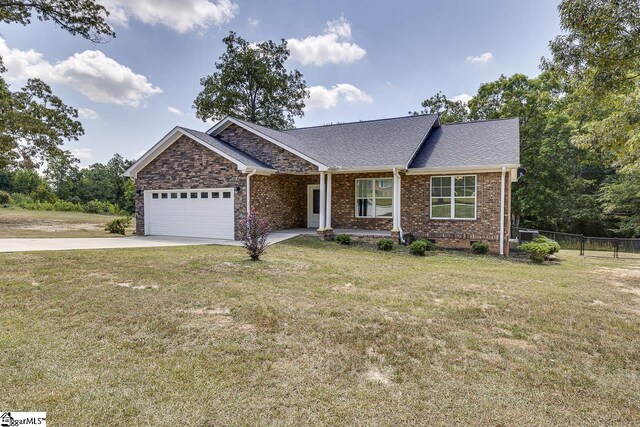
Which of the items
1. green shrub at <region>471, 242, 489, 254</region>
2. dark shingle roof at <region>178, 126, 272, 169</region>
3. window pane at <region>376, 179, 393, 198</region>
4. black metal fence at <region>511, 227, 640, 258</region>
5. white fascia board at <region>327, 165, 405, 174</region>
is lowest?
black metal fence at <region>511, 227, 640, 258</region>

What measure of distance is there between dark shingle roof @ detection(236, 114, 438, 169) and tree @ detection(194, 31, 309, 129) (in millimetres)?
14073

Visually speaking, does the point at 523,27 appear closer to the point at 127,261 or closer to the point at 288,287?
the point at 288,287

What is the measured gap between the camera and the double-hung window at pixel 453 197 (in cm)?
1402

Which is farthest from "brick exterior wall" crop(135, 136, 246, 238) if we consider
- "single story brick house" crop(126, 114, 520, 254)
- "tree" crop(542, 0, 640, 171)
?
"tree" crop(542, 0, 640, 171)

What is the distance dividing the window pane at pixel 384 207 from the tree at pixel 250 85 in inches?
808

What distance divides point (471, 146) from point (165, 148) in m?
13.3

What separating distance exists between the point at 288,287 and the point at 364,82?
20.4m

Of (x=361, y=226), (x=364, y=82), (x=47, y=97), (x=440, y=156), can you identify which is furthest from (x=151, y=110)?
(x=440, y=156)

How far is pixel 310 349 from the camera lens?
4195mm

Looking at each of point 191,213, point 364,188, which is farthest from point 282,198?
point 191,213

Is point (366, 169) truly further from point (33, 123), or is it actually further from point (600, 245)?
point (33, 123)

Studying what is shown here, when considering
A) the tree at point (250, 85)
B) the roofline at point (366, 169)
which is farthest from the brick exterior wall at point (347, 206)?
the tree at point (250, 85)

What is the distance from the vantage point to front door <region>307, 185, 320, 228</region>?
17891 millimetres

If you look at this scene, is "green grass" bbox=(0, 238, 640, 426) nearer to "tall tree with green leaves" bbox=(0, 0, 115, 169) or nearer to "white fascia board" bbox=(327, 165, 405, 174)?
"white fascia board" bbox=(327, 165, 405, 174)
